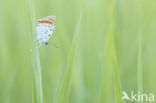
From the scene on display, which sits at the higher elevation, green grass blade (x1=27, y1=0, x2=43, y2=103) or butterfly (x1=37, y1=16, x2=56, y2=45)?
butterfly (x1=37, y1=16, x2=56, y2=45)

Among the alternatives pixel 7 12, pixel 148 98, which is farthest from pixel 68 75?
pixel 7 12

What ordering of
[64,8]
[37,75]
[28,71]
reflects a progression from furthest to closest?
1. [64,8]
2. [28,71]
3. [37,75]

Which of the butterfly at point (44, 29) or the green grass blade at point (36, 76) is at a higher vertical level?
the butterfly at point (44, 29)

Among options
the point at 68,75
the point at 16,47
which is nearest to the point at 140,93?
the point at 68,75

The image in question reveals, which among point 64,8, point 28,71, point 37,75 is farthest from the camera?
point 64,8

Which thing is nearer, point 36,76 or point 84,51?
point 36,76

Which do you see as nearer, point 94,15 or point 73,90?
point 73,90

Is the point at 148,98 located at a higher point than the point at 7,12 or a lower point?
lower

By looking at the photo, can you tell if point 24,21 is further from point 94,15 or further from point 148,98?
point 148,98
